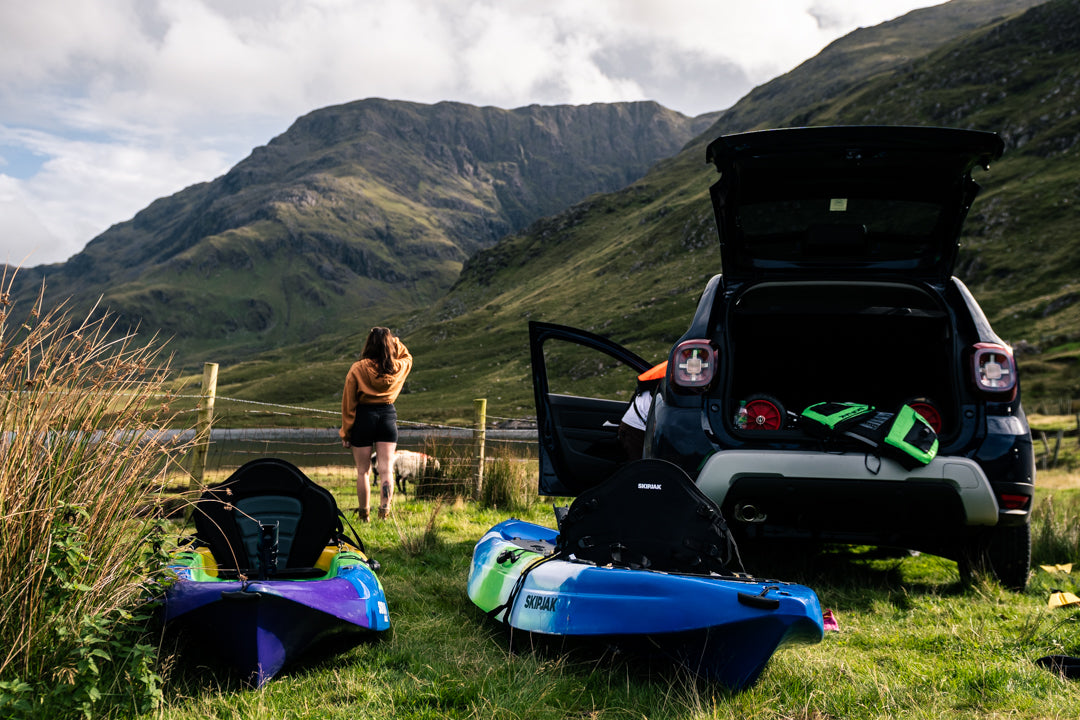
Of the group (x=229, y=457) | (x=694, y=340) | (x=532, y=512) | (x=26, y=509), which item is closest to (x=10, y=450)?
(x=26, y=509)

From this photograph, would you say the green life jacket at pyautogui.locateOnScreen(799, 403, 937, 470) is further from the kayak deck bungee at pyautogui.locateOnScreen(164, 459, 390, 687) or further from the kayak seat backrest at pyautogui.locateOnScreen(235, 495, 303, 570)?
the kayak seat backrest at pyautogui.locateOnScreen(235, 495, 303, 570)

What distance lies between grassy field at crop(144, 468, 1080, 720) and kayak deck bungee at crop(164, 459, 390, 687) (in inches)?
6.5

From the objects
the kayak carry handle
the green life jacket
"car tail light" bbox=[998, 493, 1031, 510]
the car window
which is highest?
the green life jacket

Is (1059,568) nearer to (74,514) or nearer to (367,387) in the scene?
(367,387)

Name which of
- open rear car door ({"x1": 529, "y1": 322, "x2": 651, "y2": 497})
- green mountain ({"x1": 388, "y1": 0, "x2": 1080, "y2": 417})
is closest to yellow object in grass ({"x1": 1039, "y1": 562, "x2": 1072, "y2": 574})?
open rear car door ({"x1": 529, "y1": 322, "x2": 651, "y2": 497})

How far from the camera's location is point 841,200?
5.39 meters

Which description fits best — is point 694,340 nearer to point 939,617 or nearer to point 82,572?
point 939,617

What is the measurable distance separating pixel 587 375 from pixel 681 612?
10108cm

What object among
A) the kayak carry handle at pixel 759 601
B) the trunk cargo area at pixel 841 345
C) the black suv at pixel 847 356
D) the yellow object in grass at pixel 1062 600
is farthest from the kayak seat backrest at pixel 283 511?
the yellow object in grass at pixel 1062 600

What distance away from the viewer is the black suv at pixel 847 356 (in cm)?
439

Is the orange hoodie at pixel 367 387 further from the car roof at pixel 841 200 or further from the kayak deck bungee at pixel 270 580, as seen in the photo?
the car roof at pixel 841 200

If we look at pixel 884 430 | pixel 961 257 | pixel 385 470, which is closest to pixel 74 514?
pixel 884 430

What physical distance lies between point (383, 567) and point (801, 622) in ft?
12.3

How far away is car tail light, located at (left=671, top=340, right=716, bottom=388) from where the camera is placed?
4.69m
